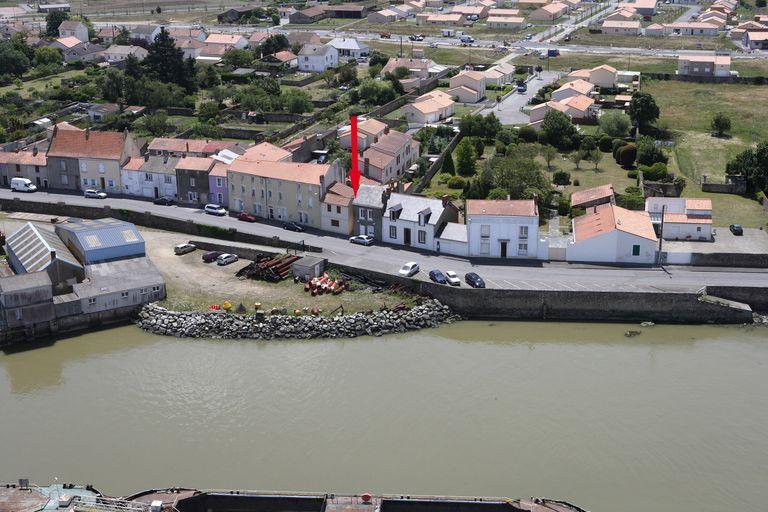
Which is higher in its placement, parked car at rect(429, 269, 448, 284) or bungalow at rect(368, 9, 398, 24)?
bungalow at rect(368, 9, 398, 24)

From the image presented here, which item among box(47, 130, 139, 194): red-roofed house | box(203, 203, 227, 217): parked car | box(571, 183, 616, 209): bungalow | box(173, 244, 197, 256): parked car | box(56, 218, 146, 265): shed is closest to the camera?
box(56, 218, 146, 265): shed

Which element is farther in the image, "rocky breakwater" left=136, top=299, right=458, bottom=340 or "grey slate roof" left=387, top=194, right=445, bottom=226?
"grey slate roof" left=387, top=194, right=445, bottom=226

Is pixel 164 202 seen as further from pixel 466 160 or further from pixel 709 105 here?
pixel 709 105

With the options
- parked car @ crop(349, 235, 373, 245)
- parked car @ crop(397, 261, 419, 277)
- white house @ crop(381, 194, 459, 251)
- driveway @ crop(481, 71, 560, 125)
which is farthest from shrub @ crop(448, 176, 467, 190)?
driveway @ crop(481, 71, 560, 125)

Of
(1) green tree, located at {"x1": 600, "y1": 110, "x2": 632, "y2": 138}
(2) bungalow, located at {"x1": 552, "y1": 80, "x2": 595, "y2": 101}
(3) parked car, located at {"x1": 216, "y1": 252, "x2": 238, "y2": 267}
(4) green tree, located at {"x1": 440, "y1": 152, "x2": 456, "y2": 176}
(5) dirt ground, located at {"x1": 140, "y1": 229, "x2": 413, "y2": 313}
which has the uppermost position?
(2) bungalow, located at {"x1": 552, "y1": 80, "x2": 595, "y2": 101}

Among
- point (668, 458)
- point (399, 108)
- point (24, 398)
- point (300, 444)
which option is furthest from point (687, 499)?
point (399, 108)

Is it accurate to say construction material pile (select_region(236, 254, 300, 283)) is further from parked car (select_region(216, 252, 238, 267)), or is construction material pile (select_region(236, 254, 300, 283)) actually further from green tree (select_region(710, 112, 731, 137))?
green tree (select_region(710, 112, 731, 137))

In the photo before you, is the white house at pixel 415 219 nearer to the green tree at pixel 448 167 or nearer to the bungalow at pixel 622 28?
the green tree at pixel 448 167

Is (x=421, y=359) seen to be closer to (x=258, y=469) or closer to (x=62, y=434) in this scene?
(x=258, y=469)

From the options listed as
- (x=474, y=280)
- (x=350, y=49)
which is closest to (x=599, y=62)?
(x=350, y=49)
